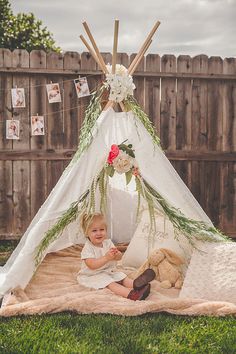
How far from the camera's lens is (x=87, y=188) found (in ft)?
15.3

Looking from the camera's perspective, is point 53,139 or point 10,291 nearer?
point 10,291

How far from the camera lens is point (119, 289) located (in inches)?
178

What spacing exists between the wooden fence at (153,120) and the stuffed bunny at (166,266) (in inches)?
91.7

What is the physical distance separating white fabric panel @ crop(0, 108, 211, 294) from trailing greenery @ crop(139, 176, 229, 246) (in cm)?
6

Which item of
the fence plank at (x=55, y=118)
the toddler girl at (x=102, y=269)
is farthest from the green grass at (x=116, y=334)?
the fence plank at (x=55, y=118)

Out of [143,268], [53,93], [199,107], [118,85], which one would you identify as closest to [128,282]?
[143,268]

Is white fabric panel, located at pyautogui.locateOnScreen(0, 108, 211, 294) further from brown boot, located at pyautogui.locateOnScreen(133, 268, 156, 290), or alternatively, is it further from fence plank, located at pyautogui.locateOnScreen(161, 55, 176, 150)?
fence plank, located at pyautogui.locateOnScreen(161, 55, 176, 150)

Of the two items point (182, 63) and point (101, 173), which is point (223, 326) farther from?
point (182, 63)

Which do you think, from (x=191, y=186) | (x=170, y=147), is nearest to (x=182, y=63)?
(x=170, y=147)

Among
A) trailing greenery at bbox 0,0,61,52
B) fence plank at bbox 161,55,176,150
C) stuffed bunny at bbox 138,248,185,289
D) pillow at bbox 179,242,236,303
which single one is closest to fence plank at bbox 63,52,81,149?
fence plank at bbox 161,55,176,150

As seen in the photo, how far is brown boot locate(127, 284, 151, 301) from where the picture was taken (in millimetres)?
4355

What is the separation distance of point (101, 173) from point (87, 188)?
0.62 feet

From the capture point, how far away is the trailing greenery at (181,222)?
4633 millimetres

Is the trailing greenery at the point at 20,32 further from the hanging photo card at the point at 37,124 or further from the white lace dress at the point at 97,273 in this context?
the white lace dress at the point at 97,273
